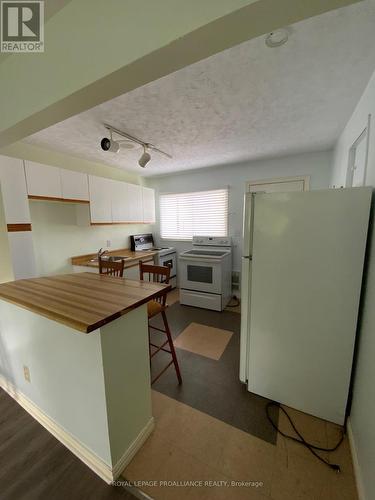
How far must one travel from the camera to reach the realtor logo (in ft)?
3.39

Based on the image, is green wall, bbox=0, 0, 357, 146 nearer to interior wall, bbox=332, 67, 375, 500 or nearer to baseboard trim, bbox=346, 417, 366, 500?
Answer: interior wall, bbox=332, 67, 375, 500

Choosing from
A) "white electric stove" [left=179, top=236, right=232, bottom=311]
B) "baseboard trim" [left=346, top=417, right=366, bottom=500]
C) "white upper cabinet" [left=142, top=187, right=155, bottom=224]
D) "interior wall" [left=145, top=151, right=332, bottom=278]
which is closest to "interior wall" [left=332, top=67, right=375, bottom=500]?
"baseboard trim" [left=346, top=417, right=366, bottom=500]

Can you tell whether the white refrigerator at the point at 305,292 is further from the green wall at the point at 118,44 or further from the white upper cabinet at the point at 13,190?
the white upper cabinet at the point at 13,190

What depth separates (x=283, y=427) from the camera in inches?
56.5

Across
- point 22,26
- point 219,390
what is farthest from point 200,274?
point 22,26

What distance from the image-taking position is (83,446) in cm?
125

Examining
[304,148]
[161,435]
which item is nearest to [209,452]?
[161,435]

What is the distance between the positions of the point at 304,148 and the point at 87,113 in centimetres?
272

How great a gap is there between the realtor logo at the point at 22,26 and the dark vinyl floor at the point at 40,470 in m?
2.40

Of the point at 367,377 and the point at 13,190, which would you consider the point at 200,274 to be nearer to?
the point at 367,377

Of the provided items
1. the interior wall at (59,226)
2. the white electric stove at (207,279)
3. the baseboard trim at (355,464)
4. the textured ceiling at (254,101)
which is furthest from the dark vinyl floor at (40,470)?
the textured ceiling at (254,101)

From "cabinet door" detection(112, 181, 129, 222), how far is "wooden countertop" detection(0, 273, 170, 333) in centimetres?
181

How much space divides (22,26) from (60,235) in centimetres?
228

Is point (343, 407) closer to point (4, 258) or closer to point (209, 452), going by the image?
point (209, 452)
